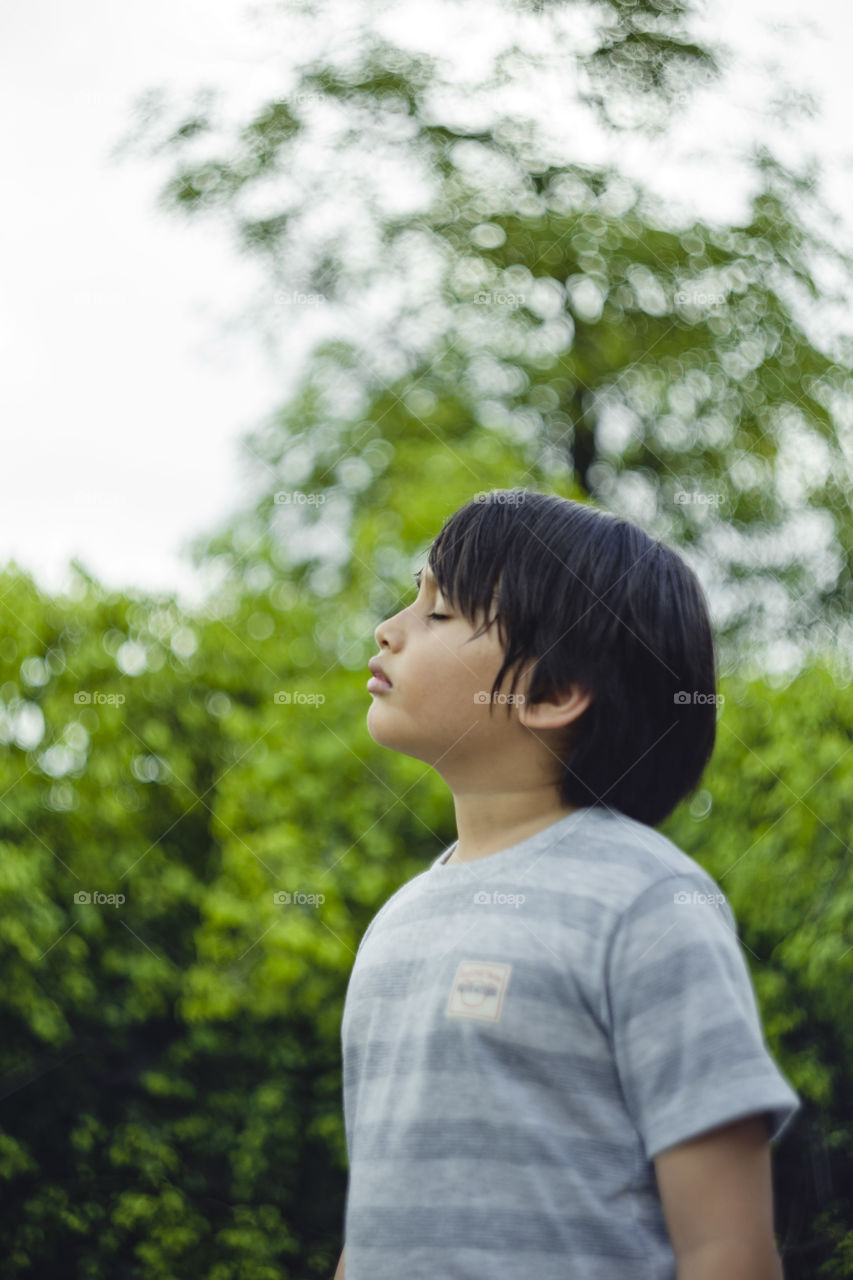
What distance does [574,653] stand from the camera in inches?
37.0

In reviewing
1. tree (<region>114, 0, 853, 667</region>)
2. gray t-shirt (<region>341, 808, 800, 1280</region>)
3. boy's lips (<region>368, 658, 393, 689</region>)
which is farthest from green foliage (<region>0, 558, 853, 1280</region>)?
gray t-shirt (<region>341, 808, 800, 1280</region>)

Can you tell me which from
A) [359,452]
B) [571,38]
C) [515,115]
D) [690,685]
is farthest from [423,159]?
[690,685]

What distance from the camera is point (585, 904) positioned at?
0.80m

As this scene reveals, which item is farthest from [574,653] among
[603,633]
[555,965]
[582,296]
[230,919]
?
[582,296]

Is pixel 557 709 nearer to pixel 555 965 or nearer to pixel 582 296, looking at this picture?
pixel 555 965

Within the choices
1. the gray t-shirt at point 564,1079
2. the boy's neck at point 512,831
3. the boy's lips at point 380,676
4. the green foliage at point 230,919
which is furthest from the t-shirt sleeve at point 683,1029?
the green foliage at point 230,919

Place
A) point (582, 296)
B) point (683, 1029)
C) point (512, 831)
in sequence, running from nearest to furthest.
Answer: point (683, 1029), point (512, 831), point (582, 296)

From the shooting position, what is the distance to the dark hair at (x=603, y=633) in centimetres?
94

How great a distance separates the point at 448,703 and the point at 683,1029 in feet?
1.05

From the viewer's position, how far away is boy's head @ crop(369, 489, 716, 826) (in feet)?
3.08

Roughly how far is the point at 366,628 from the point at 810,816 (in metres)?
1.03

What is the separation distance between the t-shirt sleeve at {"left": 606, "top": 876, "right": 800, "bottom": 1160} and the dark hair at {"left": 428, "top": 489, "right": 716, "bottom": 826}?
177 millimetres

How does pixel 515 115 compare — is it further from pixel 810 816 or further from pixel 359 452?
pixel 810 816

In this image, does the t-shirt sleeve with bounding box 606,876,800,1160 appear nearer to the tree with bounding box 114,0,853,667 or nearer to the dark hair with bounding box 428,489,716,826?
the dark hair with bounding box 428,489,716,826
